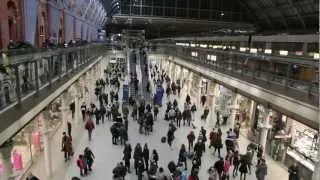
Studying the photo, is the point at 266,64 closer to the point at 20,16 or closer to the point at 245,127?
the point at 245,127

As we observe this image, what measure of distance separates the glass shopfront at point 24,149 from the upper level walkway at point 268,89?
7.17m

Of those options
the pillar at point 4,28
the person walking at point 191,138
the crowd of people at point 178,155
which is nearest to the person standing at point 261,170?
the crowd of people at point 178,155

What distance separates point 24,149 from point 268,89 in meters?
8.57

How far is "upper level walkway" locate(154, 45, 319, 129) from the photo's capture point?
834cm

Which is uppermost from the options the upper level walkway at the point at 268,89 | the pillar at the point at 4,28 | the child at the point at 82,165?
the pillar at the point at 4,28

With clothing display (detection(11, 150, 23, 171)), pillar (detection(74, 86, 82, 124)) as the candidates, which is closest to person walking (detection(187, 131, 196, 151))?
clothing display (detection(11, 150, 23, 171))

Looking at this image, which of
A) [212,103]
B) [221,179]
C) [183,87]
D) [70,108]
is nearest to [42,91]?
[221,179]

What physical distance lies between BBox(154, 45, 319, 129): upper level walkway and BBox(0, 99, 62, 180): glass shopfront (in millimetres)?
7168

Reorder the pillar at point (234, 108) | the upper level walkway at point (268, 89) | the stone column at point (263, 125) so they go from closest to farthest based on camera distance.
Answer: the upper level walkway at point (268, 89) → the stone column at point (263, 125) → the pillar at point (234, 108)

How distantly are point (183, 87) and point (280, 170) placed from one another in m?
19.3

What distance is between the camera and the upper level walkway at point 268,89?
27.3ft

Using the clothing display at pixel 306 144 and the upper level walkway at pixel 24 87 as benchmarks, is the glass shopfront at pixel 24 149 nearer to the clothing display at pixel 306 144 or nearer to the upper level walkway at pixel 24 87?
the upper level walkway at pixel 24 87

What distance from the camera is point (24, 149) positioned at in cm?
1158

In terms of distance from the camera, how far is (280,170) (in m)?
13.4
